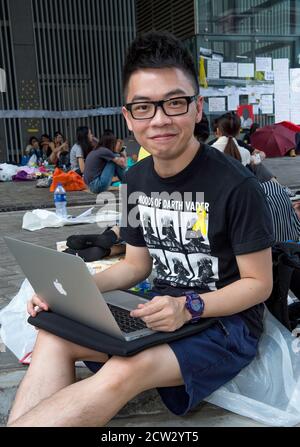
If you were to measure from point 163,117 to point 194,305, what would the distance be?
63cm

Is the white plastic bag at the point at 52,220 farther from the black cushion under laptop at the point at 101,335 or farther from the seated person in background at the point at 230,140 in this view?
the black cushion under laptop at the point at 101,335

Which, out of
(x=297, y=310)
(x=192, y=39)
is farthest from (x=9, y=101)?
(x=297, y=310)

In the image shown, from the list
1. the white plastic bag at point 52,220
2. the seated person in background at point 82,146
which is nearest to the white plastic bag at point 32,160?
the seated person in background at point 82,146

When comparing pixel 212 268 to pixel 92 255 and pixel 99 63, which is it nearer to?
pixel 92 255

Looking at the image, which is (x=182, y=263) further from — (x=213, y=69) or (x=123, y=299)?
(x=213, y=69)

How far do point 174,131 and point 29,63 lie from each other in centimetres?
1393

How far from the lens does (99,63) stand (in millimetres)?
15398

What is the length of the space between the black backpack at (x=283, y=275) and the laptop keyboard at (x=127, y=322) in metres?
0.59

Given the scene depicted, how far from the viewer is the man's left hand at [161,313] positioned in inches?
58.9

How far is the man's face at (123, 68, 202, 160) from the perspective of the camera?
164 centimetres

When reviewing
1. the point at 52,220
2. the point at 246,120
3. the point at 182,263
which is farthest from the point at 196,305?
the point at 246,120

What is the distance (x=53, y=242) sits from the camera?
489 centimetres

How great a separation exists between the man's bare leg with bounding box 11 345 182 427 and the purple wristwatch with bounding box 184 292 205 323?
163 millimetres

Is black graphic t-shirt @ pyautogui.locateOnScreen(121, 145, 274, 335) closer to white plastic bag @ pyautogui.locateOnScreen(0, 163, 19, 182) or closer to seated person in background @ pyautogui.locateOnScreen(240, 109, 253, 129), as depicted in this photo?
white plastic bag @ pyautogui.locateOnScreen(0, 163, 19, 182)
